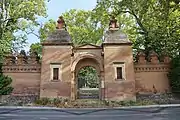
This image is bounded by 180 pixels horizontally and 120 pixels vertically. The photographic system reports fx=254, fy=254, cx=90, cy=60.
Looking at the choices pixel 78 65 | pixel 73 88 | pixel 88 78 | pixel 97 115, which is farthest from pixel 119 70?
pixel 88 78

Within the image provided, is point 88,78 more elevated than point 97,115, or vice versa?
point 88,78

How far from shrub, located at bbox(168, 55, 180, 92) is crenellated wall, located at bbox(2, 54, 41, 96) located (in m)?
10.3

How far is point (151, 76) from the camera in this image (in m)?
20.0

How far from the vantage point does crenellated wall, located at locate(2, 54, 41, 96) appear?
2009 cm

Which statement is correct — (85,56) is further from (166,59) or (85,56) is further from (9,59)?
(166,59)

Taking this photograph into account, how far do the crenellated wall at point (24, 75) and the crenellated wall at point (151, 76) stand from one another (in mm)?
7930

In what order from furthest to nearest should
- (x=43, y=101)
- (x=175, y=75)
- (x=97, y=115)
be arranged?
(x=175, y=75)
(x=43, y=101)
(x=97, y=115)

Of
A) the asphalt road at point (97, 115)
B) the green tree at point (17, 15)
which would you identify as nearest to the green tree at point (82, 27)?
the green tree at point (17, 15)

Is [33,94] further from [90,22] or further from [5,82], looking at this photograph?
[90,22]

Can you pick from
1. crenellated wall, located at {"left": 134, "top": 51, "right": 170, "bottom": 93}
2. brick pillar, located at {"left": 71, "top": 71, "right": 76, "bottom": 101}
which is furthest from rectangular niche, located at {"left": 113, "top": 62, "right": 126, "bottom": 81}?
brick pillar, located at {"left": 71, "top": 71, "right": 76, "bottom": 101}

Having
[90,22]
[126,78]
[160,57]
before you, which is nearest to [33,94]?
[126,78]

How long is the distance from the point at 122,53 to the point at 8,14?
13.0 meters

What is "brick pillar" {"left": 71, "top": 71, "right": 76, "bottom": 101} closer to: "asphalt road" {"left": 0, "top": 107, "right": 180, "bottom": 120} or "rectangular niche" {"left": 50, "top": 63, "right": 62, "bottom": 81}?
"rectangular niche" {"left": 50, "top": 63, "right": 62, "bottom": 81}

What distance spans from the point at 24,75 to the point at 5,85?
63.8 inches
